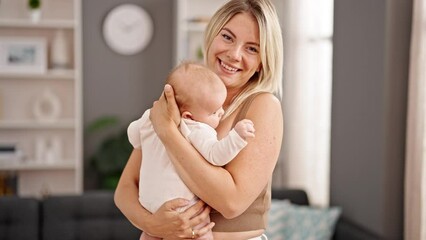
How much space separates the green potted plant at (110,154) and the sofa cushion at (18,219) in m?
1.91

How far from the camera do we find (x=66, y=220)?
13.8 ft

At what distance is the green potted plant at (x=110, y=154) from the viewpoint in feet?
20.1

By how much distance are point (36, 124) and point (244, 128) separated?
186 inches

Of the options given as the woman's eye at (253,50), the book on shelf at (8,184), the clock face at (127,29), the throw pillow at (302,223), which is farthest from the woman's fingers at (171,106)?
the clock face at (127,29)

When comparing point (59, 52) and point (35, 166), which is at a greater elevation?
point (59, 52)

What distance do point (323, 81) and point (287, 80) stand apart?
534mm

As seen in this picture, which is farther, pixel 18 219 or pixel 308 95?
pixel 308 95

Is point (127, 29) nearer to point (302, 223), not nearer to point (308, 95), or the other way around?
point (308, 95)

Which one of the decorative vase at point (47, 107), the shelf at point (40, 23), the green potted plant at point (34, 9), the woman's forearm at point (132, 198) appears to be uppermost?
the green potted plant at point (34, 9)

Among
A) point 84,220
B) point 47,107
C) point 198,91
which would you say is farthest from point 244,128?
point 47,107

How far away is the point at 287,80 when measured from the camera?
5172 mm

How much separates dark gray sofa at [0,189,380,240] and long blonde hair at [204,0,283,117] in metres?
2.40

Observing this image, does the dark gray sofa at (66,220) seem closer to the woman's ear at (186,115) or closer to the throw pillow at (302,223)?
the throw pillow at (302,223)

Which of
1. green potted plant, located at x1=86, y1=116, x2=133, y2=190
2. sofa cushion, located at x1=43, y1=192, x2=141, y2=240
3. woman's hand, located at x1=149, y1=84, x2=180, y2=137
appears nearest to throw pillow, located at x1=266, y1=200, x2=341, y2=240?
sofa cushion, located at x1=43, y1=192, x2=141, y2=240
